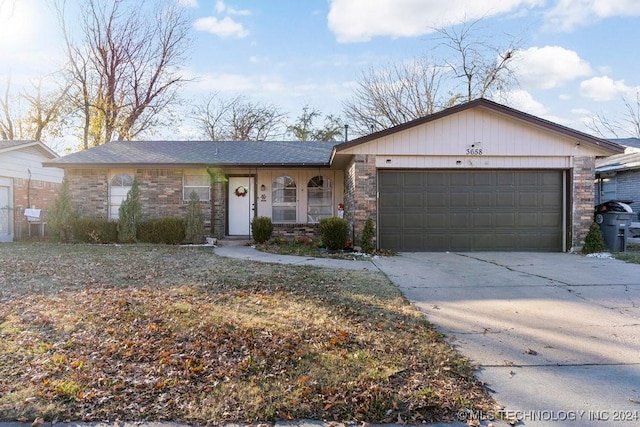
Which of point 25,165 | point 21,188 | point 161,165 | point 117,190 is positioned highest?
point 25,165

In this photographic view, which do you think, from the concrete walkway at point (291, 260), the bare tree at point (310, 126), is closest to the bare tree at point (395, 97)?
the bare tree at point (310, 126)

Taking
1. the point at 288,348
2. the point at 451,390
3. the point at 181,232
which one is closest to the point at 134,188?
the point at 181,232

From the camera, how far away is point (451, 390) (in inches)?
104

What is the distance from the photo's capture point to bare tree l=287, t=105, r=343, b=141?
26703 mm

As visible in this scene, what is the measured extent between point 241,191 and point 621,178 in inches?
538

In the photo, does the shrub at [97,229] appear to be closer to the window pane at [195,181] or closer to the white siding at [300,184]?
the window pane at [195,181]

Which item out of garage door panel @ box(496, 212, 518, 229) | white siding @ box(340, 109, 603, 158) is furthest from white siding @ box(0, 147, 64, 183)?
garage door panel @ box(496, 212, 518, 229)

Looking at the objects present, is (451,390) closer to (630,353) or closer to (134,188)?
(630,353)

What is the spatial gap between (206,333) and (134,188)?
29.5 ft

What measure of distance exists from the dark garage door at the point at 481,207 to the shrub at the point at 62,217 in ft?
29.6

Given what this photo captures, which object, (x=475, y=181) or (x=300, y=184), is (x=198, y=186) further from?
(x=475, y=181)

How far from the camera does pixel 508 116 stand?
9.52m

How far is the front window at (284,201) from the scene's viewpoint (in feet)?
41.7

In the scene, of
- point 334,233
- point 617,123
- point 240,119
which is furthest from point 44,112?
point 617,123
